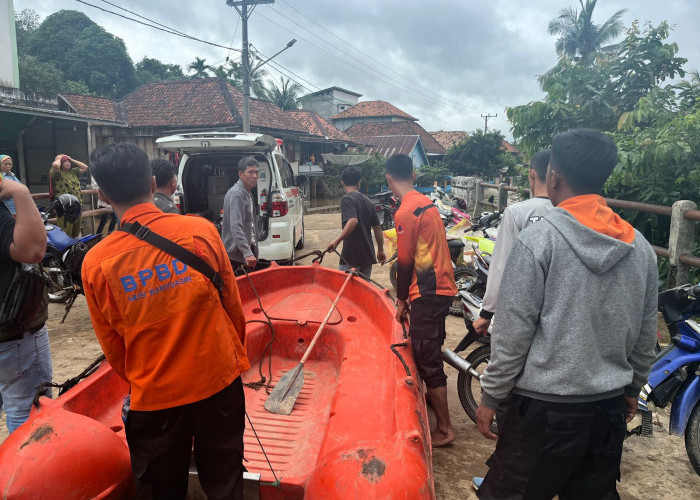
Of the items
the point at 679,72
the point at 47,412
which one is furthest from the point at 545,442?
the point at 679,72

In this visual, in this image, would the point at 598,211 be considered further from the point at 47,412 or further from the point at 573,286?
the point at 47,412

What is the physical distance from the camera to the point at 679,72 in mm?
6719

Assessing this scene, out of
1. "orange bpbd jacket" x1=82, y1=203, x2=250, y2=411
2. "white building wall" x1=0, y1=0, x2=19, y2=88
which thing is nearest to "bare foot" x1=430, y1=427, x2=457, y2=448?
"orange bpbd jacket" x1=82, y1=203, x2=250, y2=411


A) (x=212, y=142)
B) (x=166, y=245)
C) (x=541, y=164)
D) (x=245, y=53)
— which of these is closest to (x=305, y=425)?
(x=166, y=245)

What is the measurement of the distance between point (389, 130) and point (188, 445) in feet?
119

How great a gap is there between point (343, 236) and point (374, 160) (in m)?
20.4

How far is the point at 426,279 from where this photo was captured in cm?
305

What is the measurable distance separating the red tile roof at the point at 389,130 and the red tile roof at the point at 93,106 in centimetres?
1872

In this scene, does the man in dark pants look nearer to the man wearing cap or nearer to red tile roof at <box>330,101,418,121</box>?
the man wearing cap

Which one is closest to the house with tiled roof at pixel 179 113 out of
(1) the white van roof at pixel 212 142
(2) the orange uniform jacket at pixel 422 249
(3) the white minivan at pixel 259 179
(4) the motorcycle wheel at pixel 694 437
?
(3) the white minivan at pixel 259 179

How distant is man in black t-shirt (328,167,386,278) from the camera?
185 inches

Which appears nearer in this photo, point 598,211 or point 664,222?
point 598,211

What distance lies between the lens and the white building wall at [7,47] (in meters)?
14.3

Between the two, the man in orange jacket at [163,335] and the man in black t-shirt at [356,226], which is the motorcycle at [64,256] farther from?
the man in orange jacket at [163,335]
